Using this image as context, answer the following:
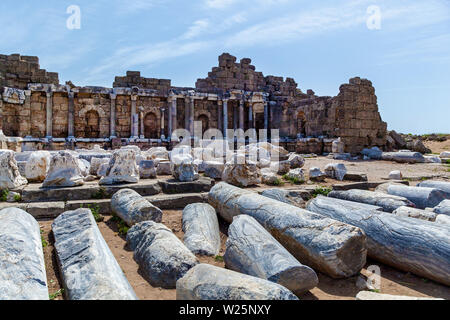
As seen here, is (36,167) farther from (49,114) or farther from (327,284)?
(49,114)

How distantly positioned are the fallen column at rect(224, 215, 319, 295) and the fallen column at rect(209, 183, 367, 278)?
41 centimetres

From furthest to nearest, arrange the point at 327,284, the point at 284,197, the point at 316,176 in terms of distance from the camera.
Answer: the point at 316,176 → the point at 284,197 → the point at 327,284

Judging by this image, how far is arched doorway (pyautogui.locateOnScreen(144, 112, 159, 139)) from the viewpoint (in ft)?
69.7

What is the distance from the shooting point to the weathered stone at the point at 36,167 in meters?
6.96

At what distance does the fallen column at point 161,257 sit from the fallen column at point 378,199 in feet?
12.8

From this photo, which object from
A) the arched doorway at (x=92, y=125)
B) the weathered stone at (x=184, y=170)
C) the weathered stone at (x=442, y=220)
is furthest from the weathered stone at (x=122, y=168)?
the arched doorway at (x=92, y=125)

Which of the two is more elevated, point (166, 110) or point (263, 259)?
Answer: point (166, 110)

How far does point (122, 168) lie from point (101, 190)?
847 millimetres

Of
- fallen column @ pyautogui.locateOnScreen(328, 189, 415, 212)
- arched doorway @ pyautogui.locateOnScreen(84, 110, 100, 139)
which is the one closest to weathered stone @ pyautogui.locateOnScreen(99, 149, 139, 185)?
fallen column @ pyautogui.locateOnScreen(328, 189, 415, 212)

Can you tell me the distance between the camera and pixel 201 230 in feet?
15.8

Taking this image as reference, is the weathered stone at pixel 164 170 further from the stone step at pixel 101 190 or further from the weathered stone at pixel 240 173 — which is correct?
the weathered stone at pixel 240 173

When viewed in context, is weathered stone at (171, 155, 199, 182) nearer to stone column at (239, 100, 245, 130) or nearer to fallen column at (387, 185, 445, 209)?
fallen column at (387, 185, 445, 209)

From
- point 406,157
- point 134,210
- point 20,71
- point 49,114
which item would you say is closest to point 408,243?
point 134,210
